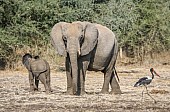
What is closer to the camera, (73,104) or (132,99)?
(73,104)

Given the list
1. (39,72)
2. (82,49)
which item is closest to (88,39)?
(82,49)

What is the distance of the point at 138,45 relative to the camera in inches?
1292

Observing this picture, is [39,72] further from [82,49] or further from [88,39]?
[88,39]

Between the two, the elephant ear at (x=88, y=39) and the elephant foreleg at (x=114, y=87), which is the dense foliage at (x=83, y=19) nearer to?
the elephant foreleg at (x=114, y=87)

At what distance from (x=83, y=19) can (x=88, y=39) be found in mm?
14077

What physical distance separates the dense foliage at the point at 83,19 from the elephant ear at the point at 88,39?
11851mm

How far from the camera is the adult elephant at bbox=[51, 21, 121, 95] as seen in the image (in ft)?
48.1

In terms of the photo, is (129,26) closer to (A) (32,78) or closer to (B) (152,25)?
(B) (152,25)

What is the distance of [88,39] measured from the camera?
50.5 ft

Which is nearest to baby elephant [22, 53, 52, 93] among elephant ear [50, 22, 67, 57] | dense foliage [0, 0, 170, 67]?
elephant ear [50, 22, 67, 57]

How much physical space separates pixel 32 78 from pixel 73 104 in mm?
3728

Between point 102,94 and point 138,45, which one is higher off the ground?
point 102,94

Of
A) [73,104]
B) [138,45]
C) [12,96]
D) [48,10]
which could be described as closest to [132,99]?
[73,104]

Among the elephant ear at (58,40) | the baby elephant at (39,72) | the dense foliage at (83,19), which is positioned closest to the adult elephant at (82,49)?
the elephant ear at (58,40)
